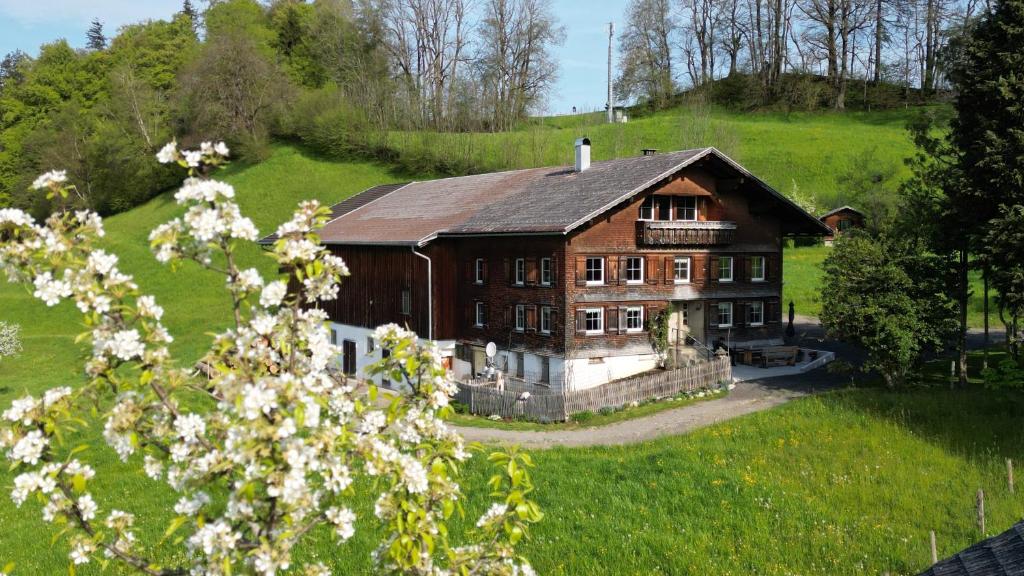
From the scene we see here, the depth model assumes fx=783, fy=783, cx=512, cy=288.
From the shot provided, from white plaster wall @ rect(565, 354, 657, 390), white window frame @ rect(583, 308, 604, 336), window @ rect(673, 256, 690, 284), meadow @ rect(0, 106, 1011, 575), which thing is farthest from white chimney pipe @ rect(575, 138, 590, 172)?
meadow @ rect(0, 106, 1011, 575)

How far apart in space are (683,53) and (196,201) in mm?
103927

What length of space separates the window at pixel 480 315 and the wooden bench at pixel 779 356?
11.9 metres

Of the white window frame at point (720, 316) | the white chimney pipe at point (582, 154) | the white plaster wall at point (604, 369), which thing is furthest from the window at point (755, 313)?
the white chimney pipe at point (582, 154)

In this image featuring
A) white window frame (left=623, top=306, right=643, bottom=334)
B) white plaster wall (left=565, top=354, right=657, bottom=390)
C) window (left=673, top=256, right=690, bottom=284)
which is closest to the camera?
white plaster wall (left=565, top=354, right=657, bottom=390)

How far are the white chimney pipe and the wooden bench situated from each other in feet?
36.1

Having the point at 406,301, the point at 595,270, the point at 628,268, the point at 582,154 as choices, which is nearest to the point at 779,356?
the point at 628,268

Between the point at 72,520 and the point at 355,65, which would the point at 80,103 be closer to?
the point at 355,65

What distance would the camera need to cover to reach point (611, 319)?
97.1 feet

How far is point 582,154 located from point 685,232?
19.9ft

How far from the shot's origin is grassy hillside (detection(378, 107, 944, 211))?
68.2 meters

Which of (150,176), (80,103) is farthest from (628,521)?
(80,103)

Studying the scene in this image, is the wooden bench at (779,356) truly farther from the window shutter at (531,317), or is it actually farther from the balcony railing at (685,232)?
the window shutter at (531,317)

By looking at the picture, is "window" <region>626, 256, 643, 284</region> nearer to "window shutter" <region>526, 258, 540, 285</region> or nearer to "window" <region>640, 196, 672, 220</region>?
"window" <region>640, 196, 672, 220</region>

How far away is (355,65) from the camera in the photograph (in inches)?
3142
